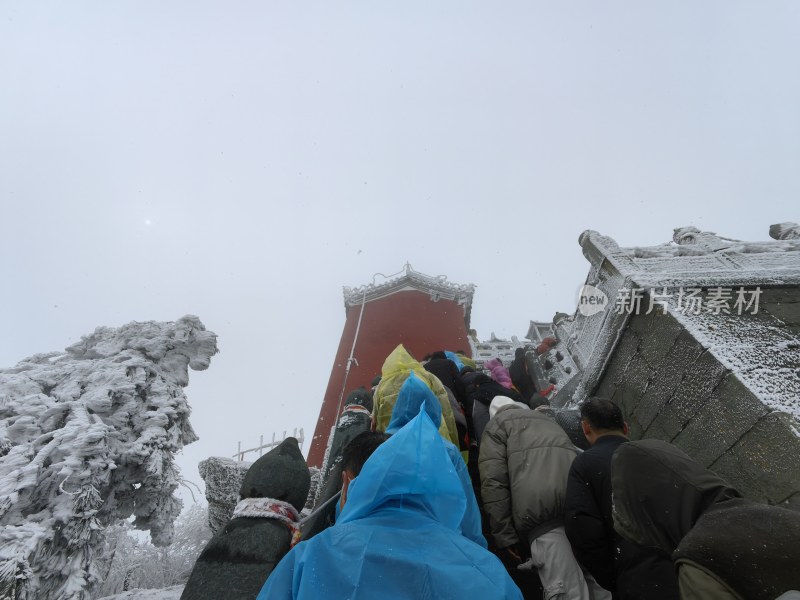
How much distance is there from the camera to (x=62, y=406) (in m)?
3.81

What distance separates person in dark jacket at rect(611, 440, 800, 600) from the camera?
120 centimetres

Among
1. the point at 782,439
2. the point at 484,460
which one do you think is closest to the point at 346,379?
the point at 484,460

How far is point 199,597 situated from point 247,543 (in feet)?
1.18

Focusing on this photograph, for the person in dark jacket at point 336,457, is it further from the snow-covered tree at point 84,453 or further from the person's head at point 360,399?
the snow-covered tree at point 84,453

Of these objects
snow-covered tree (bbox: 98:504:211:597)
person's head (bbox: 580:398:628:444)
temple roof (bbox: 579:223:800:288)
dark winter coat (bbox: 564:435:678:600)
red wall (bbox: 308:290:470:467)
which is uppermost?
temple roof (bbox: 579:223:800:288)

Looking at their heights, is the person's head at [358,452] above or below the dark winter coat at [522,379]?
above

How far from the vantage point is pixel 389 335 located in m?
15.2

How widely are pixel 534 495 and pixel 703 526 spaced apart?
1.52 m

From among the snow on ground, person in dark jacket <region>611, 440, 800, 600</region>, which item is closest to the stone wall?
person in dark jacket <region>611, 440, 800, 600</region>

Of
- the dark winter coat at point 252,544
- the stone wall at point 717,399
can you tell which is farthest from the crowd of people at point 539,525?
the stone wall at point 717,399

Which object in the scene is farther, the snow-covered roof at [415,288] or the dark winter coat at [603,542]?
the snow-covered roof at [415,288]

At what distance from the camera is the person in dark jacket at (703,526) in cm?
120

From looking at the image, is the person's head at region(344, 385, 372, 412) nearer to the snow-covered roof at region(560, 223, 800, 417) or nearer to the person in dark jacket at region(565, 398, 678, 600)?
the snow-covered roof at region(560, 223, 800, 417)

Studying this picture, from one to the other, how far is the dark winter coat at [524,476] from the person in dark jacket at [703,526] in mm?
908
